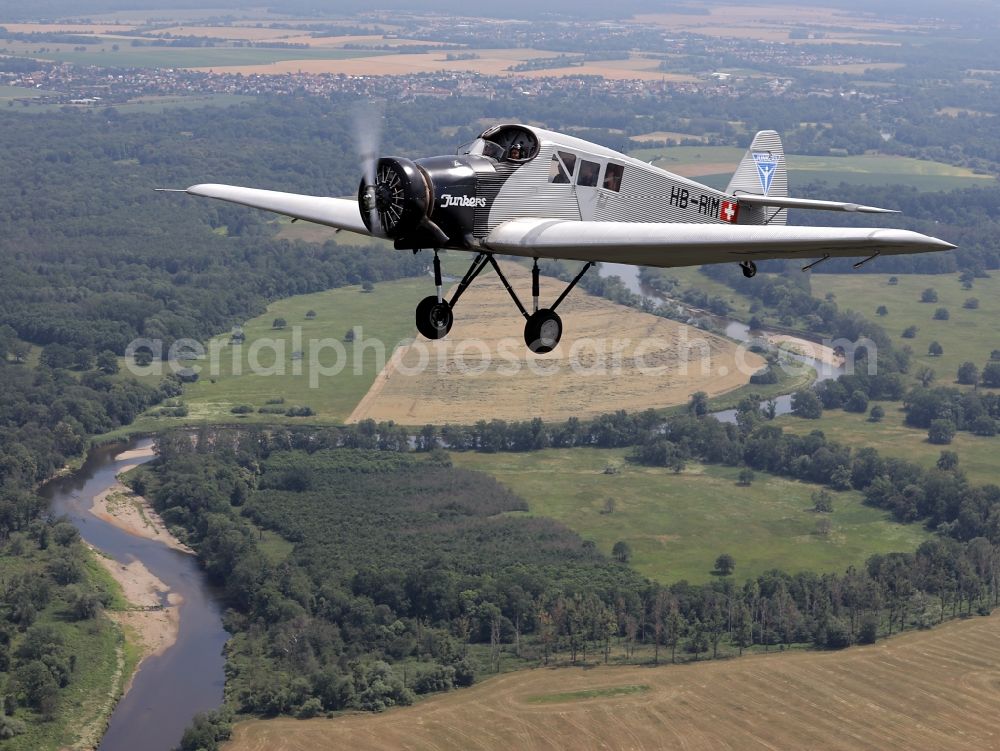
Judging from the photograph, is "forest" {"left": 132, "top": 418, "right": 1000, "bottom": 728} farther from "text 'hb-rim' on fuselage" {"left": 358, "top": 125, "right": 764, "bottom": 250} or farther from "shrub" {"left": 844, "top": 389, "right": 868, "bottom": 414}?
"text 'hb-rim' on fuselage" {"left": 358, "top": 125, "right": 764, "bottom": 250}

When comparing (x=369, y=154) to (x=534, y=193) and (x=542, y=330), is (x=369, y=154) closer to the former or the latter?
(x=534, y=193)

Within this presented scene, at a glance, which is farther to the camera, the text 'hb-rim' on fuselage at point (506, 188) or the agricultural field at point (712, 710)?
the agricultural field at point (712, 710)

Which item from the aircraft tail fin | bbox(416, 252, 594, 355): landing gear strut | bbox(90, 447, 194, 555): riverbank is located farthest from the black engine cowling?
bbox(90, 447, 194, 555): riverbank

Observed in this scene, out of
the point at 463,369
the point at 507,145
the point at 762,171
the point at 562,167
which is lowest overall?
the point at 463,369

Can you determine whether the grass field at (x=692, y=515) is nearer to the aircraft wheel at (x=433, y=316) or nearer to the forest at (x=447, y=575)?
the forest at (x=447, y=575)

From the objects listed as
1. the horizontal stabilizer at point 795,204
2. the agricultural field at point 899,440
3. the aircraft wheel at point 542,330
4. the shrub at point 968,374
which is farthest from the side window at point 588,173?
the shrub at point 968,374

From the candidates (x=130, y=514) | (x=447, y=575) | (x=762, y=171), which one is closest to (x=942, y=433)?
(x=447, y=575)

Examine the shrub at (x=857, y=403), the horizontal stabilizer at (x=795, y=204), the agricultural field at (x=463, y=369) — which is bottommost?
the shrub at (x=857, y=403)
